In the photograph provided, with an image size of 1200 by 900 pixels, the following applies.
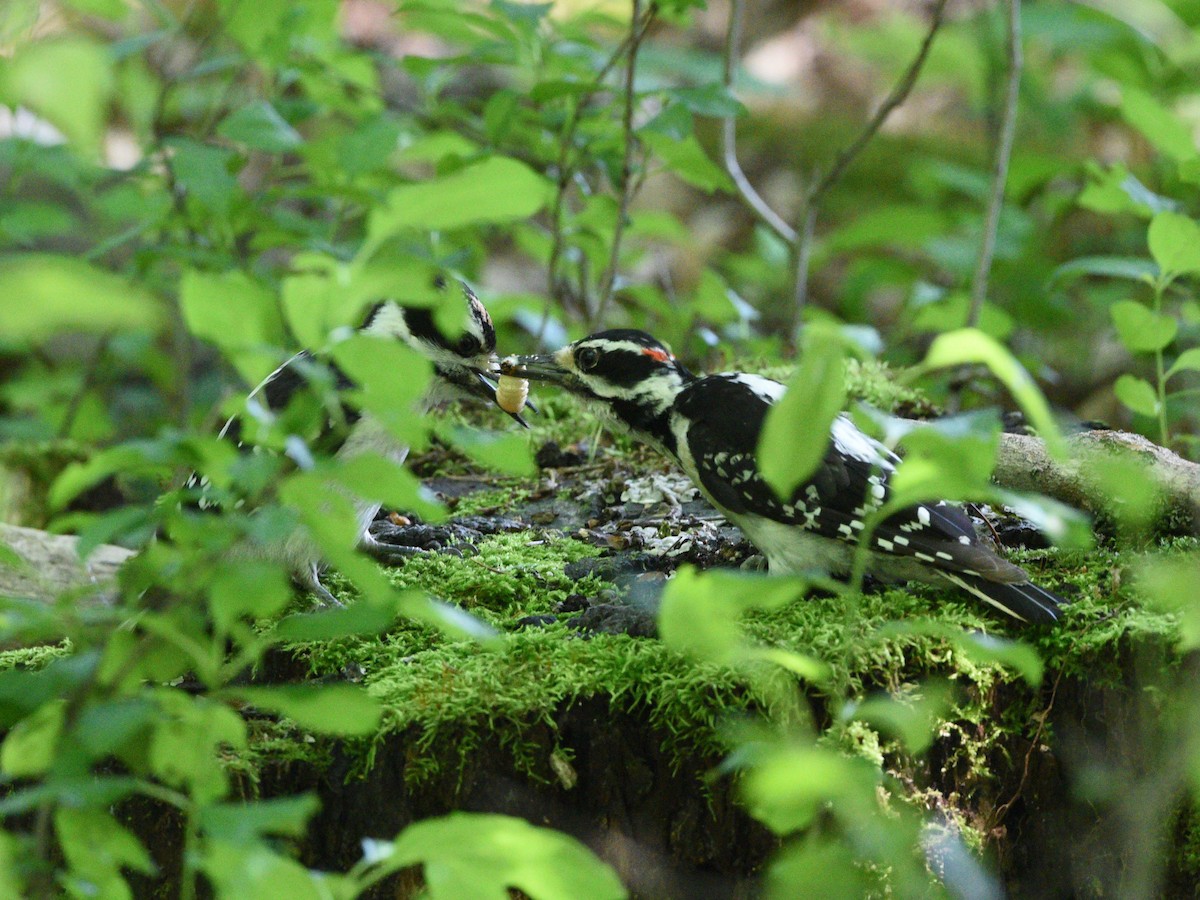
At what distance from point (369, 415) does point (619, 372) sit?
0.74 meters

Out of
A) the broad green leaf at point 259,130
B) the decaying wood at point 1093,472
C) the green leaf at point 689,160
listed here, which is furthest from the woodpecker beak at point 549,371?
the decaying wood at point 1093,472

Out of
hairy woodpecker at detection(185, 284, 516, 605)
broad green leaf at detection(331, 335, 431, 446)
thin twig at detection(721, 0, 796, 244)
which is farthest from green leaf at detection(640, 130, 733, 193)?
broad green leaf at detection(331, 335, 431, 446)

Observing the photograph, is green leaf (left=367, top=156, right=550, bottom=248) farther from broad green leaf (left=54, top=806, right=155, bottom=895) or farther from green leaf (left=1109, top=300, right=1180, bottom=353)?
green leaf (left=1109, top=300, right=1180, bottom=353)

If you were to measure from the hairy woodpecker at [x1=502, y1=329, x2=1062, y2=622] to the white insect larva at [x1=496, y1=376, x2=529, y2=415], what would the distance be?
7cm

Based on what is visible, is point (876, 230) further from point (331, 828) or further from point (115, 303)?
point (115, 303)

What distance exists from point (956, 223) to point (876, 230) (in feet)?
3.74

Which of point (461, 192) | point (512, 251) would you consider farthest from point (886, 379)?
point (512, 251)

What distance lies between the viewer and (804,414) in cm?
158

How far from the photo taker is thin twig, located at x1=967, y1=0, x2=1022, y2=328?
477cm

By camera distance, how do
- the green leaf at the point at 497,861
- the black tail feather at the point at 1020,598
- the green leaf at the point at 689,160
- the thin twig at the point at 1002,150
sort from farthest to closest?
the thin twig at the point at 1002,150 < the green leaf at the point at 689,160 < the black tail feather at the point at 1020,598 < the green leaf at the point at 497,861

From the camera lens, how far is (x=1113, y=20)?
5.93m

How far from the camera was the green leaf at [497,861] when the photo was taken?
1531 mm

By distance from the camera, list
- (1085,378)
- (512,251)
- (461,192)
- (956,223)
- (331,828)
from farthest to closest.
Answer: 1. (512,251)
2. (1085,378)
3. (956,223)
4. (331,828)
5. (461,192)

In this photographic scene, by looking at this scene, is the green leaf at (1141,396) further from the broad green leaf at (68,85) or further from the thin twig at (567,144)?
the broad green leaf at (68,85)
